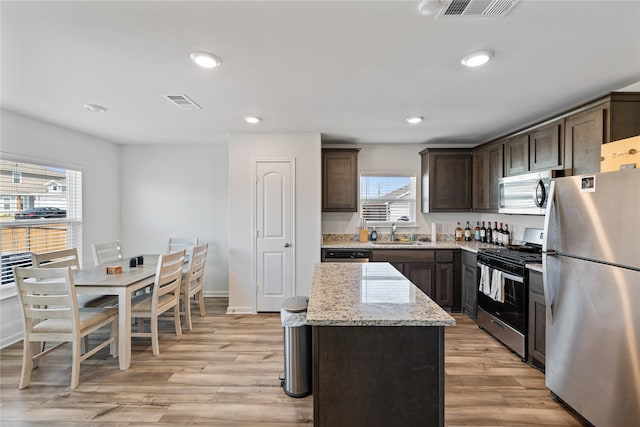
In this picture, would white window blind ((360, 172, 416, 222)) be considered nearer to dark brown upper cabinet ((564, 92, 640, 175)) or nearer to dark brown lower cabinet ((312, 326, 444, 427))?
dark brown upper cabinet ((564, 92, 640, 175))

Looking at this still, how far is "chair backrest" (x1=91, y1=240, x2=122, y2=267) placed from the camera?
3700mm

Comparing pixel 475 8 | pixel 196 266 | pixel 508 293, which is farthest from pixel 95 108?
pixel 508 293

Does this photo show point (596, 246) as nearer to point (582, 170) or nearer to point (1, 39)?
point (582, 170)

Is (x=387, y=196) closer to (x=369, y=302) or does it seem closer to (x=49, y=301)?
(x=369, y=302)

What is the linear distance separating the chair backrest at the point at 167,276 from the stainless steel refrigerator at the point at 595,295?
3303 millimetres

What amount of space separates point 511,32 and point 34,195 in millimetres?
4913

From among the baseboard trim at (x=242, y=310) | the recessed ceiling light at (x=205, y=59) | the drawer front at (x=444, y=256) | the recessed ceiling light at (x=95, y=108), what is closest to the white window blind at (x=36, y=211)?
the recessed ceiling light at (x=95, y=108)

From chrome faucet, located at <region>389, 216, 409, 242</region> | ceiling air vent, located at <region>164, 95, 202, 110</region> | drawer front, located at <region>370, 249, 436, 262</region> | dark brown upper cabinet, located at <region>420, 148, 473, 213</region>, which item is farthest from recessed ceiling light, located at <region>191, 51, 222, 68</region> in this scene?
chrome faucet, located at <region>389, 216, 409, 242</region>

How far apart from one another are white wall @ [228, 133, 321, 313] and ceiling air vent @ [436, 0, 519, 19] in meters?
2.63

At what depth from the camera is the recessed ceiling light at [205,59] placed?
A: 6.37 feet

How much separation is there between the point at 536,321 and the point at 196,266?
3641mm

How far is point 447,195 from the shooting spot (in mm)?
4484

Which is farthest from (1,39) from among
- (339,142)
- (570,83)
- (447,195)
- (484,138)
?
(484,138)

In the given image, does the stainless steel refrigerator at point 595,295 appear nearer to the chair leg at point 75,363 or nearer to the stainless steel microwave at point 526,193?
the stainless steel microwave at point 526,193
